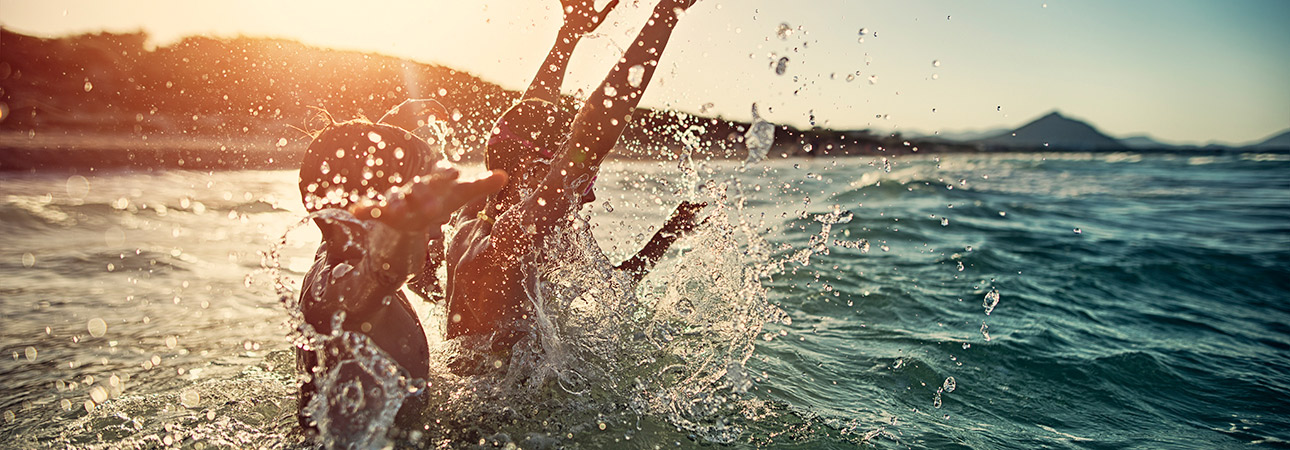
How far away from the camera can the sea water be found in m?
2.67

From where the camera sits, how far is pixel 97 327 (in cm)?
377

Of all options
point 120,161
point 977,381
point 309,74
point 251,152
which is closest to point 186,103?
point 251,152

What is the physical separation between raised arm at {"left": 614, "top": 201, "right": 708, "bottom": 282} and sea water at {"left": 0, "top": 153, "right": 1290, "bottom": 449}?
0.39ft

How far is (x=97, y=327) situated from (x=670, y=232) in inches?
126

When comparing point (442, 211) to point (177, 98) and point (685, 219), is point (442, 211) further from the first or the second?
point (177, 98)

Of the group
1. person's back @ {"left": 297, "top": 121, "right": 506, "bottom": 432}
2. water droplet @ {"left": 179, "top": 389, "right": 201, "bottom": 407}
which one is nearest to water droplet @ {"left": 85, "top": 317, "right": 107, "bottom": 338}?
water droplet @ {"left": 179, "top": 389, "right": 201, "bottom": 407}

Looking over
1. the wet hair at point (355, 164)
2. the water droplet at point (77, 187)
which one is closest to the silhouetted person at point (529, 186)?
the wet hair at point (355, 164)

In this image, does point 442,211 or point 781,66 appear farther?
point 781,66

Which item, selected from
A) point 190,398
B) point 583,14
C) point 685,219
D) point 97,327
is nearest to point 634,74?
point 583,14

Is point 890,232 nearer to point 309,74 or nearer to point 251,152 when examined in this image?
point 309,74

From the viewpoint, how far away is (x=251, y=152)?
16.8m

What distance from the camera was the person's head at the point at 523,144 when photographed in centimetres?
274

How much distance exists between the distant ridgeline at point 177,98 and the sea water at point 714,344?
2024 mm

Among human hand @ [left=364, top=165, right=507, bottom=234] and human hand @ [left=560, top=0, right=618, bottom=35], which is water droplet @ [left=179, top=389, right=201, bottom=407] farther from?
human hand @ [left=560, top=0, right=618, bottom=35]
